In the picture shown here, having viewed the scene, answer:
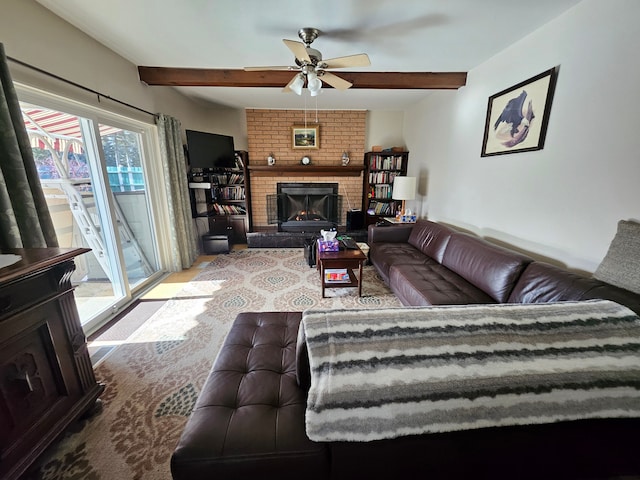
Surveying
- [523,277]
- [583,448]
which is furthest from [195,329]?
[523,277]

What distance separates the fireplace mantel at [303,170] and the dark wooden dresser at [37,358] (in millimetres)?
3551

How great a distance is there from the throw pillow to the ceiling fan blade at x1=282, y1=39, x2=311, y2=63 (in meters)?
2.33

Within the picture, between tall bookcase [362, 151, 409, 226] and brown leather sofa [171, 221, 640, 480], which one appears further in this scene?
tall bookcase [362, 151, 409, 226]

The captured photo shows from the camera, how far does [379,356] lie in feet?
2.68

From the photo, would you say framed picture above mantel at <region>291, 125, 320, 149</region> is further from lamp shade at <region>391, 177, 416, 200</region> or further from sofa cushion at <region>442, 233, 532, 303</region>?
sofa cushion at <region>442, 233, 532, 303</region>

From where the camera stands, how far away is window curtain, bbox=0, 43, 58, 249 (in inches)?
52.8

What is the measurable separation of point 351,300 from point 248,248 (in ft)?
8.15

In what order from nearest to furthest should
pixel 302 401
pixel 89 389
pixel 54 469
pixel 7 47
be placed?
pixel 302 401
pixel 54 469
pixel 89 389
pixel 7 47

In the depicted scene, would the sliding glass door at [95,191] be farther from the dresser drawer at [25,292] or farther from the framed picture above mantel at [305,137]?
the framed picture above mantel at [305,137]

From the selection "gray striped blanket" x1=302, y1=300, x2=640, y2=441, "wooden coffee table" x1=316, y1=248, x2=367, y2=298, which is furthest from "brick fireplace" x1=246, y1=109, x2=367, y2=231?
"gray striped blanket" x1=302, y1=300, x2=640, y2=441

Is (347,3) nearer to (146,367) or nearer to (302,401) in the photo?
(302,401)

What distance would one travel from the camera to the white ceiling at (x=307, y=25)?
1738 mm

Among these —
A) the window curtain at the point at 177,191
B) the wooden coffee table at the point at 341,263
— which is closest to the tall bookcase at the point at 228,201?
the window curtain at the point at 177,191

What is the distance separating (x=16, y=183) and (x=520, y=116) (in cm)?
368
